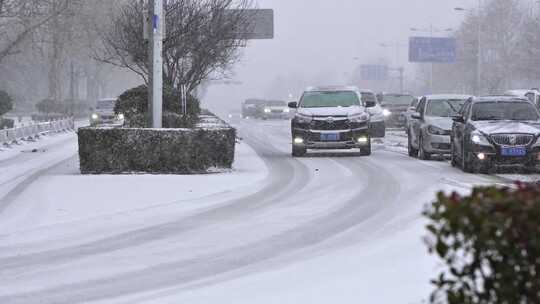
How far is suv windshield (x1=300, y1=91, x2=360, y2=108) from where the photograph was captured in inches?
1053

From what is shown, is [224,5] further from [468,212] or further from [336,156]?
[468,212]

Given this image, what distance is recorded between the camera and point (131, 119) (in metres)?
23.7

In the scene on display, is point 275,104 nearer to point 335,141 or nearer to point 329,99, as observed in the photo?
point 329,99

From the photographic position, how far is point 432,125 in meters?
24.7

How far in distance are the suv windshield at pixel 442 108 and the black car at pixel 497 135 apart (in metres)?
3.89

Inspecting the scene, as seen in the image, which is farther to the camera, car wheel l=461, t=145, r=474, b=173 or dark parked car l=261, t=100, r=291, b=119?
dark parked car l=261, t=100, r=291, b=119

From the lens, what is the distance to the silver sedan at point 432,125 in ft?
80.5

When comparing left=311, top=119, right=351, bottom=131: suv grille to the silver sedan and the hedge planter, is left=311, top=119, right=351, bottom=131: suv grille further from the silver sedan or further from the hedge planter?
the hedge planter

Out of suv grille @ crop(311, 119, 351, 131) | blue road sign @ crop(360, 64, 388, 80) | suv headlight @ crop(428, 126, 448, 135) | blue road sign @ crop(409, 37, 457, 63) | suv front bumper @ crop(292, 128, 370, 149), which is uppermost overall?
blue road sign @ crop(409, 37, 457, 63)

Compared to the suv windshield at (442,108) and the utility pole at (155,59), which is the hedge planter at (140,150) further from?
the suv windshield at (442,108)

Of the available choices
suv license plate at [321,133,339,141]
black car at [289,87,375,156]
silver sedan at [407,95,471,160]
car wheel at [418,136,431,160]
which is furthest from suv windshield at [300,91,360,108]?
car wheel at [418,136,431,160]

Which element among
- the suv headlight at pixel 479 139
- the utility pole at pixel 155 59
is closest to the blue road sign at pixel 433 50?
the suv headlight at pixel 479 139

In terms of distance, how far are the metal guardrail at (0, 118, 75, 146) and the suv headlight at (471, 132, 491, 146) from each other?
17611mm

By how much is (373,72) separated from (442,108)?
4061 inches
